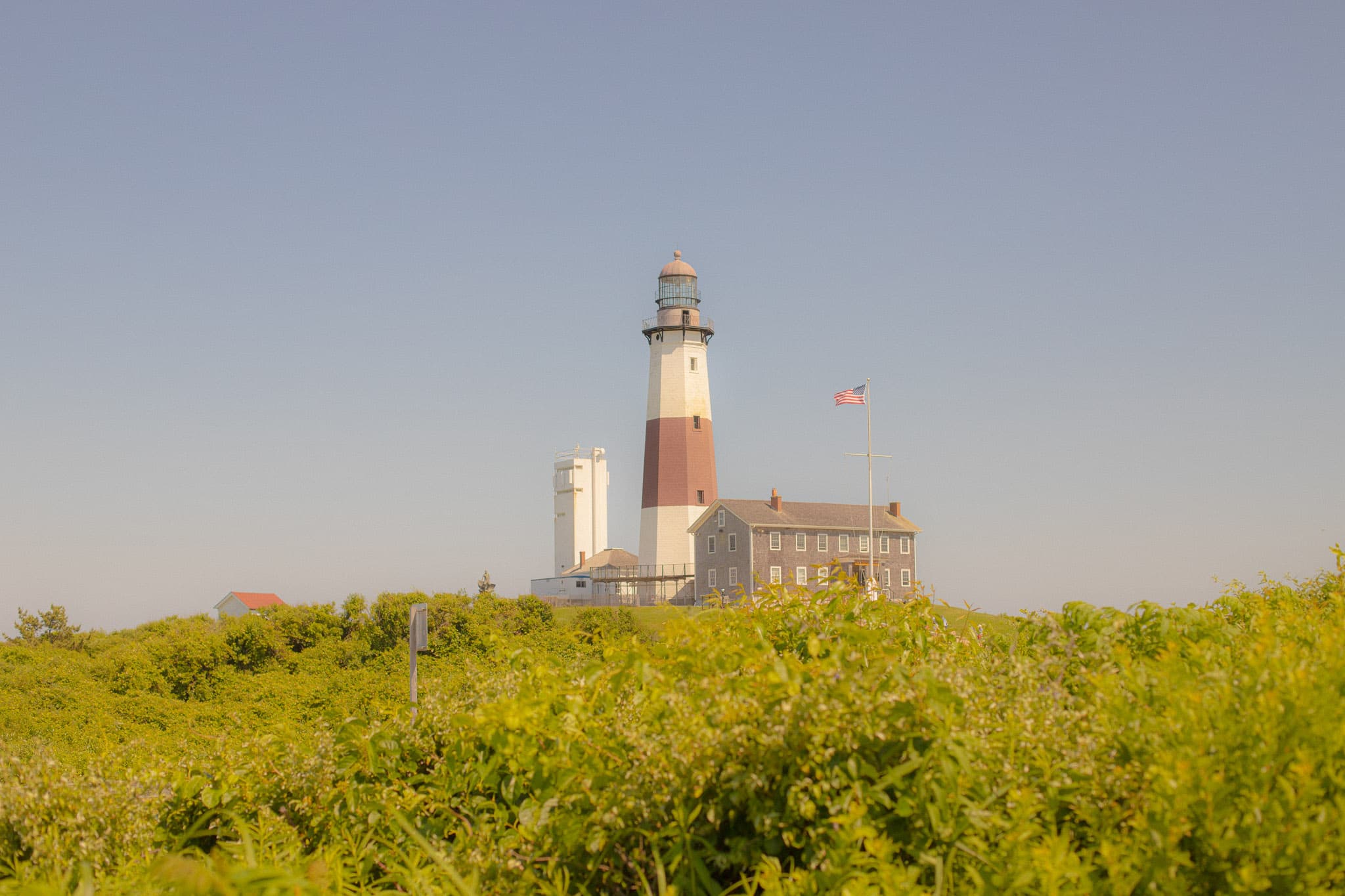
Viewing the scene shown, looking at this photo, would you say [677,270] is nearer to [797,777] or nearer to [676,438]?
[676,438]

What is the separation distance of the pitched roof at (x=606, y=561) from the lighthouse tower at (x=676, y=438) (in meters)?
6.03

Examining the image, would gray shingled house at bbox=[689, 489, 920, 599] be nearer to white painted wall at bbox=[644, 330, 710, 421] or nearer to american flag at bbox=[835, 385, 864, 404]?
white painted wall at bbox=[644, 330, 710, 421]

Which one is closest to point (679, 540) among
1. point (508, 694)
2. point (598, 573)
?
point (598, 573)

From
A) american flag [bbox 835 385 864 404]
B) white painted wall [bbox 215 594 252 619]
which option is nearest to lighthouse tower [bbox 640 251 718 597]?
american flag [bbox 835 385 864 404]

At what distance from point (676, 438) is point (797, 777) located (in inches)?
1883

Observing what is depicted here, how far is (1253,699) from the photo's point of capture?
8.64 feet

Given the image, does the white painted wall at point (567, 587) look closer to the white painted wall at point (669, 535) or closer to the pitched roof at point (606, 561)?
the pitched roof at point (606, 561)

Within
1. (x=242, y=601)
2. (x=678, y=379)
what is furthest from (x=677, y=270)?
(x=242, y=601)

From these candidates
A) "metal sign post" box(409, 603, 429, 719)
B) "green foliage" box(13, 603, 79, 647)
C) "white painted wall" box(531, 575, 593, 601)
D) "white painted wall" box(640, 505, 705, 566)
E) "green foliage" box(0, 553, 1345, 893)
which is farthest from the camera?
"white painted wall" box(531, 575, 593, 601)

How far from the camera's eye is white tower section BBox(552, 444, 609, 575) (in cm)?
6200

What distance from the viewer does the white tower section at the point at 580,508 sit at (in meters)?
62.0

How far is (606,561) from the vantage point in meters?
59.7

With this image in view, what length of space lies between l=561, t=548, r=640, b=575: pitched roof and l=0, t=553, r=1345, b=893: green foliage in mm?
53525

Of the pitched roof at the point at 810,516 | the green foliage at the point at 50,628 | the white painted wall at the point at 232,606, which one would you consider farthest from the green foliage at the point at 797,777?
the white painted wall at the point at 232,606
